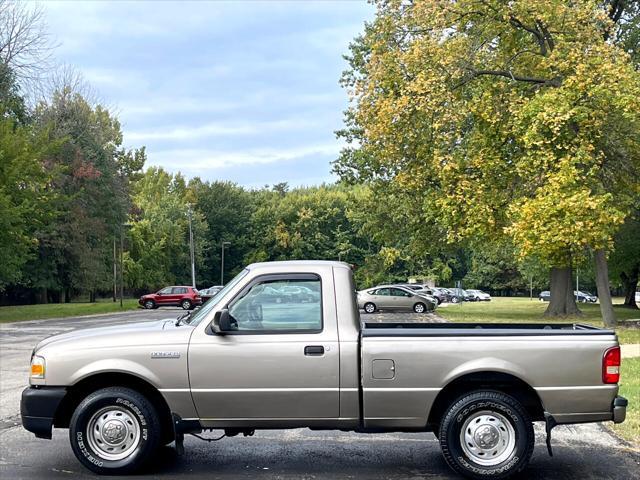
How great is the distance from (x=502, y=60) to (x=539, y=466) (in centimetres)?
2010

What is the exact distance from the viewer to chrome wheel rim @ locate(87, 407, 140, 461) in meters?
6.30

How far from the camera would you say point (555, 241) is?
20.8 meters

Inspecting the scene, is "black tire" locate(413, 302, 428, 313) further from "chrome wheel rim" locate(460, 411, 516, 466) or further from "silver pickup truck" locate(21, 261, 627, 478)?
A: "chrome wheel rim" locate(460, 411, 516, 466)

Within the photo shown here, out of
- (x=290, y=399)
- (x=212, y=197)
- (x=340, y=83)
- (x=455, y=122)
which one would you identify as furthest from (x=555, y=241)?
(x=212, y=197)

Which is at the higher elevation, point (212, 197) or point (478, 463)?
point (212, 197)

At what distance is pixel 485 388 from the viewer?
252 inches

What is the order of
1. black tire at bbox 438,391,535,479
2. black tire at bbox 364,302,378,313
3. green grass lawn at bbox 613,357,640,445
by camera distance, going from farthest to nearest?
black tire at bbox 364,302,378,313
green grass lawn at bbox 613,357,640,445
black tire at bbox 438,391,535,479

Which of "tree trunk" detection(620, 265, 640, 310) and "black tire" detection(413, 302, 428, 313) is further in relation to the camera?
"tree trunk" detection(620, 265, 640, 310)

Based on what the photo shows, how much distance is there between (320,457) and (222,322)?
1836 millimetres

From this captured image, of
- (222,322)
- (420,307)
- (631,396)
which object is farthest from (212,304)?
(420,307)

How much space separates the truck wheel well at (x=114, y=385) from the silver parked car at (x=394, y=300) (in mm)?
30687

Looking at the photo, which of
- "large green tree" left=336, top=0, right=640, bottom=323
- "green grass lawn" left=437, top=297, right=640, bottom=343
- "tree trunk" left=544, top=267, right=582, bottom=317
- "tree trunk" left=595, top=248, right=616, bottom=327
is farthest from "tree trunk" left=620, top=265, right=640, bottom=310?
"large green tree" left=336, top=0, right=640, bottom=323

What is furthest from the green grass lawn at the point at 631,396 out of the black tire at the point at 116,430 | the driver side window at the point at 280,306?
the black tire at the point at 116,430

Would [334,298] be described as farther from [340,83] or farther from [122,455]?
[340,83]
